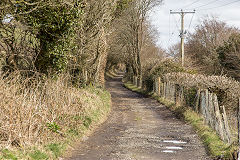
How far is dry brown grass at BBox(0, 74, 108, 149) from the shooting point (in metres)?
8.99

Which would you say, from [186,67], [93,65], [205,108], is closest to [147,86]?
[186,67]

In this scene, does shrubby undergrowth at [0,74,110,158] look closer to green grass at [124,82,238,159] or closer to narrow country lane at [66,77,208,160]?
narrow country lane at [66,77,208,160]

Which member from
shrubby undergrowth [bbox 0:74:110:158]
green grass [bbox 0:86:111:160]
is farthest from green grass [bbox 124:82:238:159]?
shrubby undergrowth [bbox 0:74:110:158]

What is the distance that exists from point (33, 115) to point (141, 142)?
4.70 meters

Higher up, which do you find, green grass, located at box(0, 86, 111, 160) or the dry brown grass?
the dry brown grass

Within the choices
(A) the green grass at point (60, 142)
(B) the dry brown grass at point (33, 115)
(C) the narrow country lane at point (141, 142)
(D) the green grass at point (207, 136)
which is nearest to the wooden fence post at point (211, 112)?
(D) the green grass at point (207, 136)

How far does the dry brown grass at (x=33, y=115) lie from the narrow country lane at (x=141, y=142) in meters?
1.05

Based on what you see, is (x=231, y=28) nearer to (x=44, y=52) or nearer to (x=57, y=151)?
(x=44, y=52)

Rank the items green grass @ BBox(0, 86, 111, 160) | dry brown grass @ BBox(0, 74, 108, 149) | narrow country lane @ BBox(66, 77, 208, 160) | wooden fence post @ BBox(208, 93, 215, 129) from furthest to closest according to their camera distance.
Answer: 1. wooden fence post @ BBox(208, 93, 215, 129)
2. narrow country lane @ BBox(66, 77, 208, 160)
3. dry brown grass @ BBox(0, 74, 108, 149)
4. green grass @ BBox(0, 86, 111, 160)

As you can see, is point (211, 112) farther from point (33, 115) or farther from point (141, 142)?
point (33, 115)

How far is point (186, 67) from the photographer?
118ft

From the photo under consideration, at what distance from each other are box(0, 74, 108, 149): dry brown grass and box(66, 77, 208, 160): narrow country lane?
1.05m

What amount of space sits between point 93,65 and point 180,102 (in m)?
6.98

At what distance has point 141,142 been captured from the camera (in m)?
12.7
